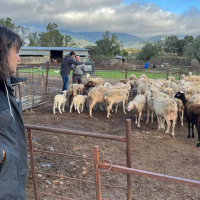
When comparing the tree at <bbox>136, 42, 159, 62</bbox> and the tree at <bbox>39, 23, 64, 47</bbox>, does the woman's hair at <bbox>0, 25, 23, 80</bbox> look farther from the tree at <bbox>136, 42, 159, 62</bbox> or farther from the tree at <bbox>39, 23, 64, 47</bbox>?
the tree at <bbox>39, 23, 64, 47</bbox>

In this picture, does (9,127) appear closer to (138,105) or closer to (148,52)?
(138,105)

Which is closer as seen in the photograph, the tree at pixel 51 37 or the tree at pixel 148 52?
the tree at pixel 148 52

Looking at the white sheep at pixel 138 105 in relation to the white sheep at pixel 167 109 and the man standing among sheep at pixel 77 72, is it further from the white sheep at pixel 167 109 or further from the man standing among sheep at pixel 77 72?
the man standing among sheep at pixel 77 72

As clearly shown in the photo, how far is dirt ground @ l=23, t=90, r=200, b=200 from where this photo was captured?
4.16m

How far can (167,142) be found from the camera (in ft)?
22.3

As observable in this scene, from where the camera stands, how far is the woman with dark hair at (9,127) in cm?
177

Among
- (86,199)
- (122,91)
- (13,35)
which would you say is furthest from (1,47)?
(122,91)

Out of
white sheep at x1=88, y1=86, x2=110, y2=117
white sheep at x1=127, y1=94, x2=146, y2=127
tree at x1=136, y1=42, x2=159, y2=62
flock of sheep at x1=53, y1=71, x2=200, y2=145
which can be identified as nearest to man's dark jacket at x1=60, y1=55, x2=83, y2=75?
flock of sheep at x1=53, y1=71, x2=200, y2=145

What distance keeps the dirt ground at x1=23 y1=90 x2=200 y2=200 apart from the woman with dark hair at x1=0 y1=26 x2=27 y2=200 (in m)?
2.31

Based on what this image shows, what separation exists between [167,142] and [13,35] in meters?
5.92

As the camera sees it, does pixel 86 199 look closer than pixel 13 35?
No

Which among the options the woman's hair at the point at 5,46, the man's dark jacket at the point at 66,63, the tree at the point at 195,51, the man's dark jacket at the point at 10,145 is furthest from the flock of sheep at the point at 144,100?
the tree at the point at 195,51

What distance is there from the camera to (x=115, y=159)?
5.49 m

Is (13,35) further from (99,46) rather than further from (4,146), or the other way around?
(99,46)
